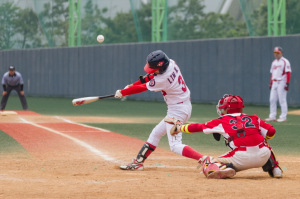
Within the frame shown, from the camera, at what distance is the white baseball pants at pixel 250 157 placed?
20.1 ft

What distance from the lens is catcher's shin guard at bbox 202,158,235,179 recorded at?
6.09 metres

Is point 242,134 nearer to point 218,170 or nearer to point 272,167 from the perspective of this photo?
point 218,170

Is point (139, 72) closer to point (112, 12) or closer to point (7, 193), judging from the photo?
point (112, 12)

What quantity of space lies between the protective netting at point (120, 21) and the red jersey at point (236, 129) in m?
15.4

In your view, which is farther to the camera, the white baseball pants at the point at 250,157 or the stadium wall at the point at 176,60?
the stadium wall at the point at 176,60

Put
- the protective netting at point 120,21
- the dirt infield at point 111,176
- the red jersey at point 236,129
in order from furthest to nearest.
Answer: the protective netting at point 120,21 → the red jersey at point 236,129 → the dirt infield at point 111,176

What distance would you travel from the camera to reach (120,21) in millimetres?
28375

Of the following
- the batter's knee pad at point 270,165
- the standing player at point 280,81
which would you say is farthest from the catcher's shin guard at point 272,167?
the standing player at point 280,81

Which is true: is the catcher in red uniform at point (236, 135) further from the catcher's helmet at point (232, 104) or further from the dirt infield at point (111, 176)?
the dirt infield at point (111, 176)

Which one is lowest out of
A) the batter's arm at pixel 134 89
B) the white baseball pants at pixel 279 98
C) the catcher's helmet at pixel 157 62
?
the white baseball pants at pixel 279 98

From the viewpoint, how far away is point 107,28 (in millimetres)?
28750

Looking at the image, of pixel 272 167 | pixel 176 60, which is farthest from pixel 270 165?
pixel 176 60

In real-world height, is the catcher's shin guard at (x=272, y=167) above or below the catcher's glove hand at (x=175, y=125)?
below

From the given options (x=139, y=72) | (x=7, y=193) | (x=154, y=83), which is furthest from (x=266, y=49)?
(x=7, y=193)
